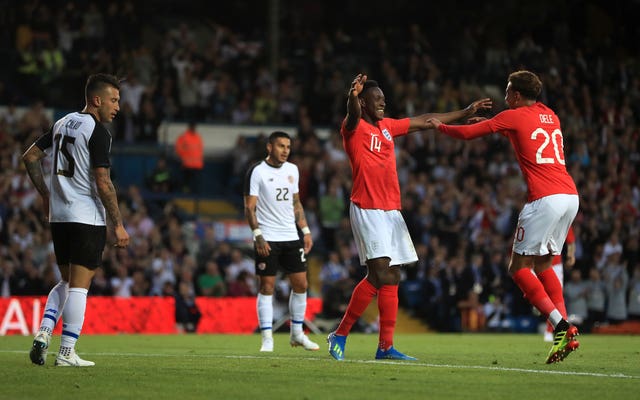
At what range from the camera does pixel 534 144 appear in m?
11.7

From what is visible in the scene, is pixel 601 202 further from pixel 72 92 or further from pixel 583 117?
pixel 72 92

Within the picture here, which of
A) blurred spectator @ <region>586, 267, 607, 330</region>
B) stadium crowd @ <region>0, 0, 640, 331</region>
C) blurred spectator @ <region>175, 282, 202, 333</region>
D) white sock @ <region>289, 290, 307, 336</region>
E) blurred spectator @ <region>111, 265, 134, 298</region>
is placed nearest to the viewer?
white sock @ <region>289, 290, 307, 336</region>

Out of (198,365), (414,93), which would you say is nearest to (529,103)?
(198,365)

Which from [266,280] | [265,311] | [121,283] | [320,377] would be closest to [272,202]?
[266,280]

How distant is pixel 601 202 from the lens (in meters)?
28.6

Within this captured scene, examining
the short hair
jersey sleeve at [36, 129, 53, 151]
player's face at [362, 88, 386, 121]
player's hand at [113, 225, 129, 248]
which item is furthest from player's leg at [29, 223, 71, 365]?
the short hair

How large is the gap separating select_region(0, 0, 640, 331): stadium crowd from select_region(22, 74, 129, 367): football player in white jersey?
1235 centimetres

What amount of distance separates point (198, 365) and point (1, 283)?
12730mm

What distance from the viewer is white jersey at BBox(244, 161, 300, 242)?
590 inches

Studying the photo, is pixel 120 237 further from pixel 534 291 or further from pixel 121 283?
pixel 121 283

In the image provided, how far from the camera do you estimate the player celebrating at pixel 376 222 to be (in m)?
11.7

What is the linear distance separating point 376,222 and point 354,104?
124 centimetres

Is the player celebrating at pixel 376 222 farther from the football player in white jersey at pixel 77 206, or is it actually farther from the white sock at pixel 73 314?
the white sock at pixel 73 314

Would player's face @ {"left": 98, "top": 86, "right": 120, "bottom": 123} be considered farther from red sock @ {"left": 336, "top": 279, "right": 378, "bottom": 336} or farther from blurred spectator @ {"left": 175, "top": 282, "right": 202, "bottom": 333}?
blurred spectator @ {"left": 175, "top": 282, "right": 202, "bottom": 333}
